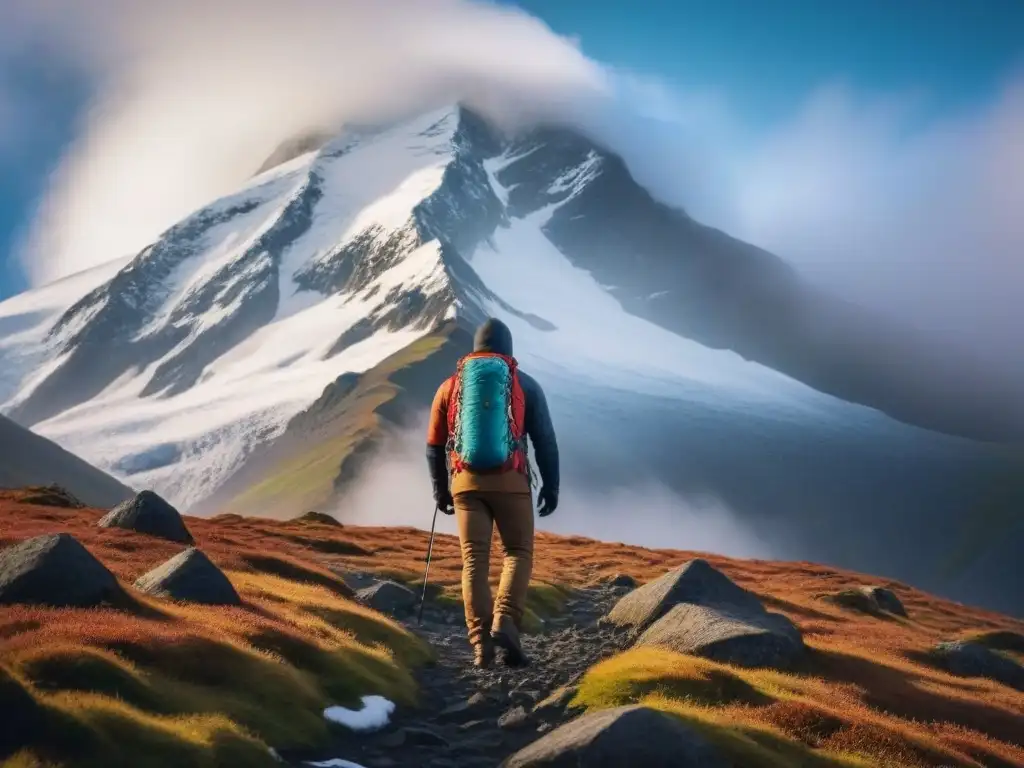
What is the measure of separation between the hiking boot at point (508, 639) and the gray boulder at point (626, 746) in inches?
99.9

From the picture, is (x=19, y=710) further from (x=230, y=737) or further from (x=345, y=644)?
(x=345, y=644)

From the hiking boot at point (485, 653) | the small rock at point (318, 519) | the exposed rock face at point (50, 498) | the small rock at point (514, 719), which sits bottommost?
the small rock at point (318, 519)

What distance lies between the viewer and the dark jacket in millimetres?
15781

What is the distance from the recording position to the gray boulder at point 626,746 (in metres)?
11.7

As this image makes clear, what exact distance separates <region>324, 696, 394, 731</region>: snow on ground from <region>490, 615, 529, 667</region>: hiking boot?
2.59 meters

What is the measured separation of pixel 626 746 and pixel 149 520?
3068 cm

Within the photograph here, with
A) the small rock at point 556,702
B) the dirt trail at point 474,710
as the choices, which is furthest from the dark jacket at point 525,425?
the small rock at point 556,702

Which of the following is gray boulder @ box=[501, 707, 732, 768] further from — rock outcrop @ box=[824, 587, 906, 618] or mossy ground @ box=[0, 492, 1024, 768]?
rock outcrop @ box=[824, 587, 906, 618]

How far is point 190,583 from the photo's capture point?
824 inches

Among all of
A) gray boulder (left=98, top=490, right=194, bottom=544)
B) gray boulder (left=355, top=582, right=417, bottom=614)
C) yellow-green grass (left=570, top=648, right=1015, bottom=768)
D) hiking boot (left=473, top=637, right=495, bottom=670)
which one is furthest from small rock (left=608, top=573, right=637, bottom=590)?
hiking boot (left=473, top=637, right=495, bottom=670)

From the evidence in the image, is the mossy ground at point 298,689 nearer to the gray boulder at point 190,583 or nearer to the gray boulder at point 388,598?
the gray boulder at point 190,583

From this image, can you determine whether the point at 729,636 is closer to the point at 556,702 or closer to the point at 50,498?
the point at 556,702

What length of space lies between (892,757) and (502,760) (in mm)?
6795

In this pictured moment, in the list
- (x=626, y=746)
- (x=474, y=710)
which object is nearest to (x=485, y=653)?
(x=474, y=710)
